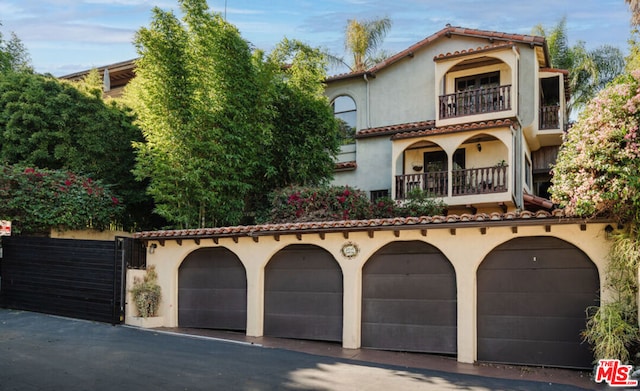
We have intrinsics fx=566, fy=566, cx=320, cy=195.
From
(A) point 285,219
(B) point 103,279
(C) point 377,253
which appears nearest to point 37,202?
(B) point 103,279

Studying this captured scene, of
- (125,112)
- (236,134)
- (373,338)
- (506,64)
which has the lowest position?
(373,338)

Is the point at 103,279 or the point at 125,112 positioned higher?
the point at 125,112

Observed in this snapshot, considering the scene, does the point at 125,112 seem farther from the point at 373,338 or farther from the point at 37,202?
the point at 373,338

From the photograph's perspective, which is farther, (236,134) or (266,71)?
(266,71)

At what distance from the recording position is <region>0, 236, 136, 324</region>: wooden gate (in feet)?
48.6

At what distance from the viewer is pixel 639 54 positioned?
11805 millimetres

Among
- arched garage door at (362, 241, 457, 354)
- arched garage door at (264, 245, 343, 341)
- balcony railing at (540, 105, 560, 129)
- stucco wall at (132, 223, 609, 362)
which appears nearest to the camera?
stucco wall at (132, 223, 609, 362)

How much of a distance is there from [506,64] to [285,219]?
1042 cm

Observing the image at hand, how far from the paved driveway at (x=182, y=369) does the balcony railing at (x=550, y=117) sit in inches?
567

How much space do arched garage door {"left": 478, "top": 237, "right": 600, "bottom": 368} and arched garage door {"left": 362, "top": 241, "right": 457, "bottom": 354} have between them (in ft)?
2.35

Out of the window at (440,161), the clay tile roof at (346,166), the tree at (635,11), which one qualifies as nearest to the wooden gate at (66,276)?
the clay tile roof at (346,166)

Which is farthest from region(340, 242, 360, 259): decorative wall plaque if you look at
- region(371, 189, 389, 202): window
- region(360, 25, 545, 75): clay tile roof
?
region(360, 25, 545, 75): clay tile roof

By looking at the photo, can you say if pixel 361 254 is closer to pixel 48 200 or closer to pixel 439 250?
pixel 439 250

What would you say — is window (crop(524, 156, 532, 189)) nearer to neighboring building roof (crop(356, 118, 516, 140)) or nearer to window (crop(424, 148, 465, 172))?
neighboring building roof (crop(356, 118, 516, 140))
